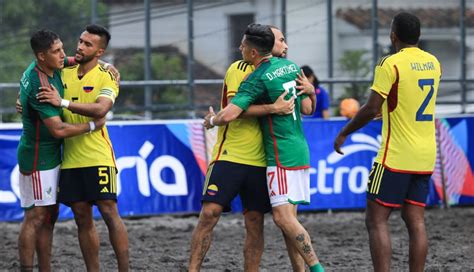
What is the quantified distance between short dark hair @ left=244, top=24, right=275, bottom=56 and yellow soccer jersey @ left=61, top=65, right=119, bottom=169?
→ 4.02 ft

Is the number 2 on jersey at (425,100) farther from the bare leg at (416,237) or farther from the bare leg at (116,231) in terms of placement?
the bare leg at (116,231)

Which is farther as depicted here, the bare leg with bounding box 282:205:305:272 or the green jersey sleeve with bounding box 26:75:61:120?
the bare leg with bounding box 282:205:305:272

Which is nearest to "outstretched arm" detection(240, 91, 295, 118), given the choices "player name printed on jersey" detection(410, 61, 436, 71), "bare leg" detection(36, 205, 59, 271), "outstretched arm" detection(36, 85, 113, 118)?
"player name printed on jersey" detection(410, 61, 436, 71)

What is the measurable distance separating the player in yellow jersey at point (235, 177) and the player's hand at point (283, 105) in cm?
2

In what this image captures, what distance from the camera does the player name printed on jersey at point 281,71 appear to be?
8953mm

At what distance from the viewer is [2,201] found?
14094 mm

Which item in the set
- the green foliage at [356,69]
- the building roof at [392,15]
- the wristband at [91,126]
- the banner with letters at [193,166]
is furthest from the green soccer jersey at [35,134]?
the building roof at [392,15]

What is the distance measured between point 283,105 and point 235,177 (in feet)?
2.32

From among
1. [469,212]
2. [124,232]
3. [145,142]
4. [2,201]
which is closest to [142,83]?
[145,142]

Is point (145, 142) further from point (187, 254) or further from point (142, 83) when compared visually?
point (187, 254)

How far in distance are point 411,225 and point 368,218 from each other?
0.35 meters

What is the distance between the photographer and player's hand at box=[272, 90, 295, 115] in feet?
29.3

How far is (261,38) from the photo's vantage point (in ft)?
29.6

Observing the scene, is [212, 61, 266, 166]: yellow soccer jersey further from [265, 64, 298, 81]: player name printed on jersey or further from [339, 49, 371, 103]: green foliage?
[339, 49, 371, 103]: green foliage
